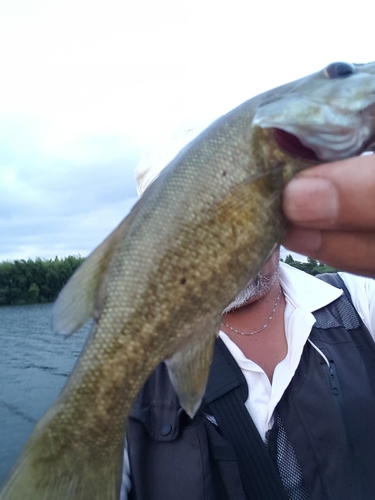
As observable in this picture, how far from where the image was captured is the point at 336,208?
1.71 meters

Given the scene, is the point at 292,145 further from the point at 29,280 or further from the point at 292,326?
the point at 29,280

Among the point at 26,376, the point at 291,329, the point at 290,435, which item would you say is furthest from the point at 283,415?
the point at 26,376

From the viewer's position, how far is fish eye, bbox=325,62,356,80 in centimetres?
195

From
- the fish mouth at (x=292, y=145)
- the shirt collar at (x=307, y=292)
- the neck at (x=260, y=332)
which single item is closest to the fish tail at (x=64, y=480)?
the fish mouth at (x=292, y=145)

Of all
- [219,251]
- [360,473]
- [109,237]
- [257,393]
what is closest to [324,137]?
[219,251]

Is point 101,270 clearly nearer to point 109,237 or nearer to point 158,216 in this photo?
point 109,237

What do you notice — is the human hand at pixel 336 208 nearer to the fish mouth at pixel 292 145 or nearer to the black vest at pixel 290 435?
the fish mouth at pixel 292 145

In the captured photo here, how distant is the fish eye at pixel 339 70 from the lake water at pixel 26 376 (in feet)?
17.6

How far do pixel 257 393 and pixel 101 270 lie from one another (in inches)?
95.2

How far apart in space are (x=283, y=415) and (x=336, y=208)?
2.40 metres

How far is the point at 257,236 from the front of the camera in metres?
1.75

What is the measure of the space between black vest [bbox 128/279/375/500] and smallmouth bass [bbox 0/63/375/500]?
5.71 ft

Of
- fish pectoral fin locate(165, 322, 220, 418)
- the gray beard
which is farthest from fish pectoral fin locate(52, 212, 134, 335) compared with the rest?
the gray beard

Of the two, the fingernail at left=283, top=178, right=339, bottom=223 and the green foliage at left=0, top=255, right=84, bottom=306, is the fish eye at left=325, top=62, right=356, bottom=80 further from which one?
the green foliage at left=0, top=255, right=84, bottom=306
